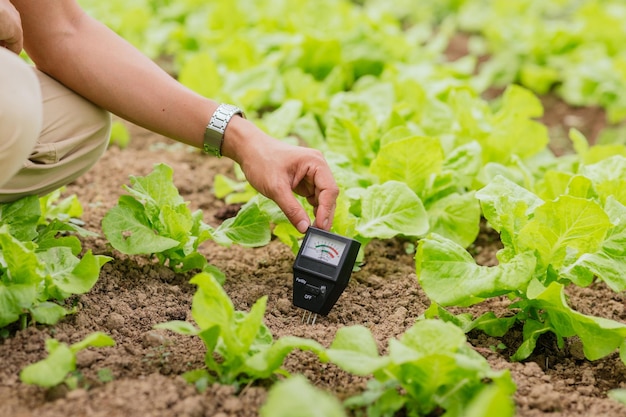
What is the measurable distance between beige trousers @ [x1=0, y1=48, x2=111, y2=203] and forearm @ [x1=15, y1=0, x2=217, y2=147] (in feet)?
0.20

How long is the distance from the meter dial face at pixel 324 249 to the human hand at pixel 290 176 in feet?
0.13

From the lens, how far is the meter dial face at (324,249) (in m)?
1.83

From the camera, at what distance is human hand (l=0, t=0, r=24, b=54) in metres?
1.74

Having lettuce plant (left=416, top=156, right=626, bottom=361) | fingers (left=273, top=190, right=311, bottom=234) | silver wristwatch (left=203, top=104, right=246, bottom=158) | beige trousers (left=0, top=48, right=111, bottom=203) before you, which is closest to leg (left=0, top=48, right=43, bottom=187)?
beige trousers (left=0, top=48, right=111, bottom=203)

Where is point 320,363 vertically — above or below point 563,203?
below

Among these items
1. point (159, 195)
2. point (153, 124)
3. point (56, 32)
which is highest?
point (56, 32)

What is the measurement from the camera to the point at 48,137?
199 cm

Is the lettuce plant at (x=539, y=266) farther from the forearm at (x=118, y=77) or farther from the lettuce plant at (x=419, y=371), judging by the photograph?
the forearm at (x=118, y=77)

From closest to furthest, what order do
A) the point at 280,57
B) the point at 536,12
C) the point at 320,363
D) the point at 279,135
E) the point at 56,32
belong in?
the point at 320,363 < the point at 56,32 < the point at 279,135 < the point at 280,57 < the point at 536,12

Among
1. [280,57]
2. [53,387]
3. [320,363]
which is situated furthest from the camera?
[280,57]

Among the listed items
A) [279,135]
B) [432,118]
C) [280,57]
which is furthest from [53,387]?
[280,57]

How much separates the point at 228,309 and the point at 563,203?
735 millimetres

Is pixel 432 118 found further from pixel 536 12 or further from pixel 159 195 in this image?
pixel 536 12

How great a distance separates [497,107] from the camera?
400 cm
